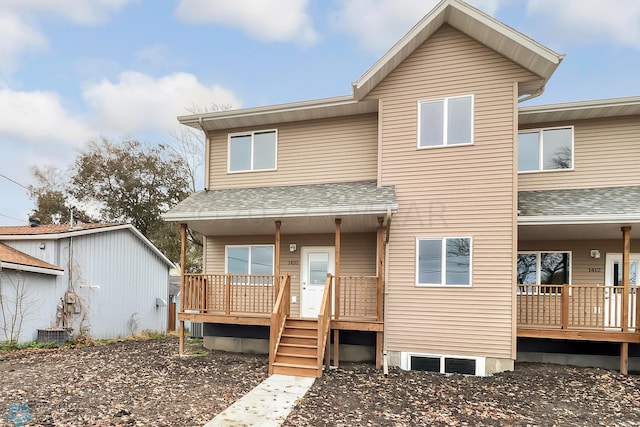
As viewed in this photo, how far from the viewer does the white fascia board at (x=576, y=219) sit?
25.4 ft

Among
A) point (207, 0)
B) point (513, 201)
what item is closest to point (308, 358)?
point (513, 201)

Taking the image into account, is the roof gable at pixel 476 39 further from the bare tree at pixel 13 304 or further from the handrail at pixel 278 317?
the bare tree at pixel 13 304

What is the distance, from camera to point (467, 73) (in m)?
8.75

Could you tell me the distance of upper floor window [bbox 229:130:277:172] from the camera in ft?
35.8

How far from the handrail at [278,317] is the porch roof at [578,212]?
5485mm

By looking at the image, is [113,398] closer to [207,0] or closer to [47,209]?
[207,0]

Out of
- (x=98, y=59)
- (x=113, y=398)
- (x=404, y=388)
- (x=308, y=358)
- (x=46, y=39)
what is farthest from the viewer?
(x=98, y=59)

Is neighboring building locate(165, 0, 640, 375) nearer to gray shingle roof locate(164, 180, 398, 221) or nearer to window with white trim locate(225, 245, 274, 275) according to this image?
gray shingle roof locate(164, 180, 398, 221)

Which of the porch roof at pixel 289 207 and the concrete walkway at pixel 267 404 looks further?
the porch roof at pixel 289 207

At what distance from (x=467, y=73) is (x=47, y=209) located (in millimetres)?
28764

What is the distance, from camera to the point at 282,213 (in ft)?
28.5

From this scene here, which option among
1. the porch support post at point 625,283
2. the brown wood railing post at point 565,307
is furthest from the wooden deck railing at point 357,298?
the porch support post at point 625,283

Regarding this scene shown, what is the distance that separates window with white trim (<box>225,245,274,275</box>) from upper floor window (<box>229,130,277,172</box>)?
225 cm

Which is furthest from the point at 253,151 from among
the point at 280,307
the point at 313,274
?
the point at 280,307
